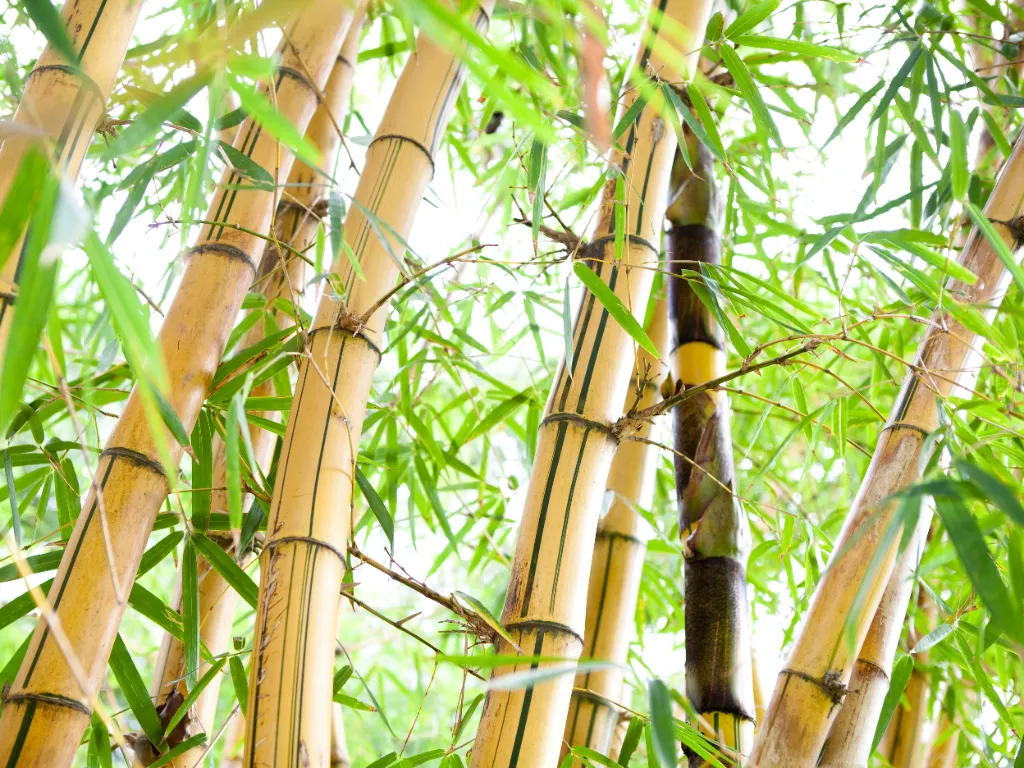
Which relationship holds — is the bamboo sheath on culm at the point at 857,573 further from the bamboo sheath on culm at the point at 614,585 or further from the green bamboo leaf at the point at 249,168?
the green bamboo leaf at the point at 249,168

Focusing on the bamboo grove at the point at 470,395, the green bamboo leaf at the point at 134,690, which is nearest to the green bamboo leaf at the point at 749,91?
the bamboo grove at the point at 470,395

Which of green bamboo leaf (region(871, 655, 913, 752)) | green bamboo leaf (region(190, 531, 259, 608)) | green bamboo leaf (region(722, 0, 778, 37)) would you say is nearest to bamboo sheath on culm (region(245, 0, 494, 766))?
green bamboo leaf (region(190, 531, 259, 608))

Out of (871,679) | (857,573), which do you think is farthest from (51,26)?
(871,679)

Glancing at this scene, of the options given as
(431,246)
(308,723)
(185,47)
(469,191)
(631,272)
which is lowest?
(308,723)

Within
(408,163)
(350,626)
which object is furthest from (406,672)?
(408,163)

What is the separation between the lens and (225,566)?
0.76 m

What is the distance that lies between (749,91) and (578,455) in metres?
0.36

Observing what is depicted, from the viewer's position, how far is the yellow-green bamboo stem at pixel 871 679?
2.49 ft

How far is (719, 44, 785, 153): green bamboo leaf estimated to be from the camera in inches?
32.0

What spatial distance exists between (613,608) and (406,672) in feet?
4.39

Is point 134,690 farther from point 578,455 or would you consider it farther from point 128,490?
point 578,455

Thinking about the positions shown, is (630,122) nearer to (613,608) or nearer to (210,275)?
(210,275)

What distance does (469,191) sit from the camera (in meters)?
1.62

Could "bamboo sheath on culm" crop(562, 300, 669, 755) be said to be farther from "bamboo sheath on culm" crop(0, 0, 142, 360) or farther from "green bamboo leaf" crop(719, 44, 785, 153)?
"bamboo sheath on culm" crop(0, 0, 142, 360)
